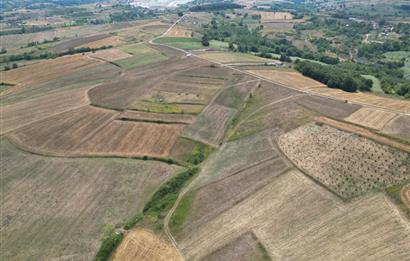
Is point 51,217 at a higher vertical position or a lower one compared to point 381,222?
lower

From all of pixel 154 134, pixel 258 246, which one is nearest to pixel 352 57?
pixel 154 134

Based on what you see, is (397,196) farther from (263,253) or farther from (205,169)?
(205,169)

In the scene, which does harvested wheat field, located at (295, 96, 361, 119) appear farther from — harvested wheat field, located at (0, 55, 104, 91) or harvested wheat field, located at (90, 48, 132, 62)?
harvested wheat field, located at (0, 55, 104, 91)

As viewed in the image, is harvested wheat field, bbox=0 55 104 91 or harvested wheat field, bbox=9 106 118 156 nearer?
harvested wheat field, bbox=9 106 118 156

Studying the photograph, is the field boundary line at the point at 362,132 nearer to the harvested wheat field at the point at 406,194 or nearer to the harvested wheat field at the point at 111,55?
the harvested wheat field at the point at 406,194

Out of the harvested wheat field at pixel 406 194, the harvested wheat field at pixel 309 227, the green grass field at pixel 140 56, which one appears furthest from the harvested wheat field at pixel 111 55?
the harvested wheat field at pixel 406 194

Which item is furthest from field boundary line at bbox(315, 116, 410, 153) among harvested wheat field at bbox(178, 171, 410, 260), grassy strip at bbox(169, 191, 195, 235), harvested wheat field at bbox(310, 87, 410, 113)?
grassy strip at bbox(169, 191, 195, 235)

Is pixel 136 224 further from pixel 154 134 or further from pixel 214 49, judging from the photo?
pixel 214 49
